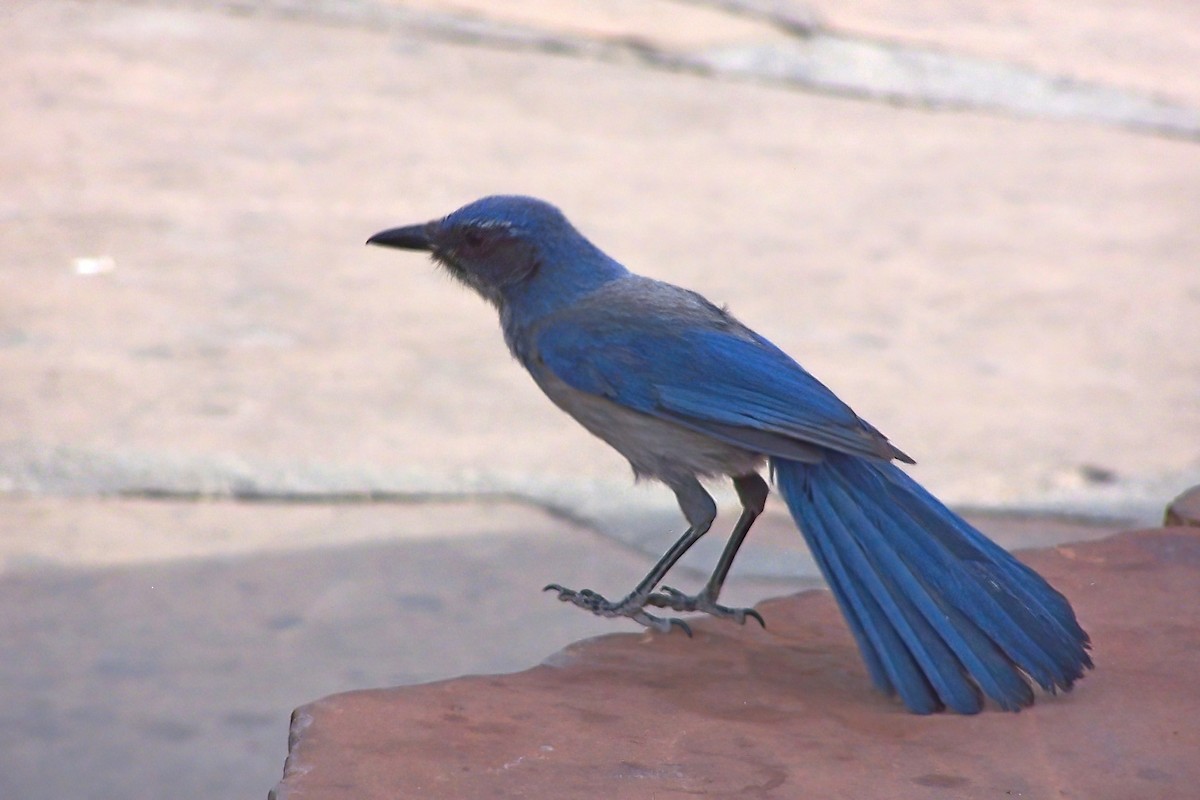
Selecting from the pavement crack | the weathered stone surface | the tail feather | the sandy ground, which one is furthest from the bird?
the pavement crack

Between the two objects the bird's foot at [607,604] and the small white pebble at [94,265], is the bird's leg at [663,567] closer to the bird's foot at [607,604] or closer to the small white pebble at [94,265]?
the bird's foot at [607,604]

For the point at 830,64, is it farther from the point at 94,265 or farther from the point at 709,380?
the point at 709,380

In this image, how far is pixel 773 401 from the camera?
2629mm

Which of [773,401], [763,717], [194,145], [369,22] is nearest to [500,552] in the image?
[773,401]

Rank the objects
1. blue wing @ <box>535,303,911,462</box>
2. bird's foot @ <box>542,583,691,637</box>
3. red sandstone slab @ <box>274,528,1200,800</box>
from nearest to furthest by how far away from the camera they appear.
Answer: red sandstone slab @ <box>274,528,1200,800</box> → blue wing @ <box>535,303,911,462</box> → bird's foot @ <box>542,583,691,637</box>

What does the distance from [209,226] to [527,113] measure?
1889 millimetres

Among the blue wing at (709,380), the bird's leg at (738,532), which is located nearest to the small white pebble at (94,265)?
the blue wing at (709,380)

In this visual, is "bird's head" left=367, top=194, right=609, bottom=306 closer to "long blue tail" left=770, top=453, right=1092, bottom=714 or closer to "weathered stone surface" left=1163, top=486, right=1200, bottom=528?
"long blue tail" left=770, top=453, right=1092, bottom=714

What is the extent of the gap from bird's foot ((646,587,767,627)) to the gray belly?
0.23 meters

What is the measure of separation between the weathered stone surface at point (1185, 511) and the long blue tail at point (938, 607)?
2.25 ft

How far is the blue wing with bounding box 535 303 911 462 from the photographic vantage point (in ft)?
8.41

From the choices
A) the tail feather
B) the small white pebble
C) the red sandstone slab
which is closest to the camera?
the red sandstone slab

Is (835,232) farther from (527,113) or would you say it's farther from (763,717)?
(763,717)

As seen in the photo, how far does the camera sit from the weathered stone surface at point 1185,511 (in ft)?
9.58
